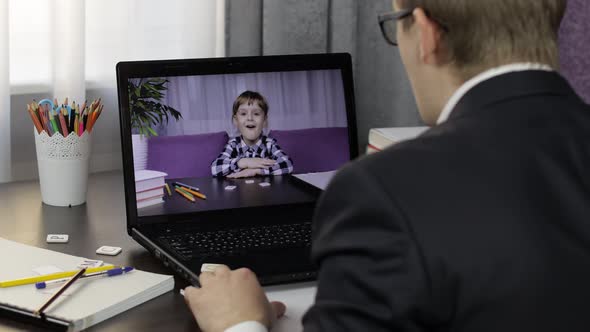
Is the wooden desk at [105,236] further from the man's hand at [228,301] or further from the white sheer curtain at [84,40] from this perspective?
the white sheer curtain at [84,40]

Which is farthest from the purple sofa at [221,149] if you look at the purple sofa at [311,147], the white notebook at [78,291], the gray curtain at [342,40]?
the gray curtain at [342,40]

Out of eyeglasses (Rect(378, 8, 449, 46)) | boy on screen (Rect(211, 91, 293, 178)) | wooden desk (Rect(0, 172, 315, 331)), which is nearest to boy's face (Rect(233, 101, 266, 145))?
boy on screen (Rect(211, 91, 293, 178))

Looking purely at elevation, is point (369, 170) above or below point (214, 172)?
above

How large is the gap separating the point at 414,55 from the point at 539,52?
0.12m

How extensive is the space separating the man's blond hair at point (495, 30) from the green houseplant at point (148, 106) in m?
0.73

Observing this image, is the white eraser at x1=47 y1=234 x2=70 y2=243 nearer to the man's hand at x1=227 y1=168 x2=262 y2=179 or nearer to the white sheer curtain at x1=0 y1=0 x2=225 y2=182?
the man's hand at x1=227 y1=168 x2=262 y2=179

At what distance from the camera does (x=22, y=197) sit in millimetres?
1629

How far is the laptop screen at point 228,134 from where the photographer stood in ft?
4.75

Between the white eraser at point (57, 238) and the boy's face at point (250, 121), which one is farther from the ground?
the boy's face at point (250, 121)

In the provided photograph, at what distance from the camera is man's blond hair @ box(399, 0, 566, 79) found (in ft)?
2.61

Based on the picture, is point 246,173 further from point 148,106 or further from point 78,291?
point 78,291

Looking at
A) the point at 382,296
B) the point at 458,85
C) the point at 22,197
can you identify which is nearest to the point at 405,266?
the point at 382,296

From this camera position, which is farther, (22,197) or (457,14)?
(22,197)

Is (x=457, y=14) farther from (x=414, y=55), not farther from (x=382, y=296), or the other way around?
(x=382, y=296)
